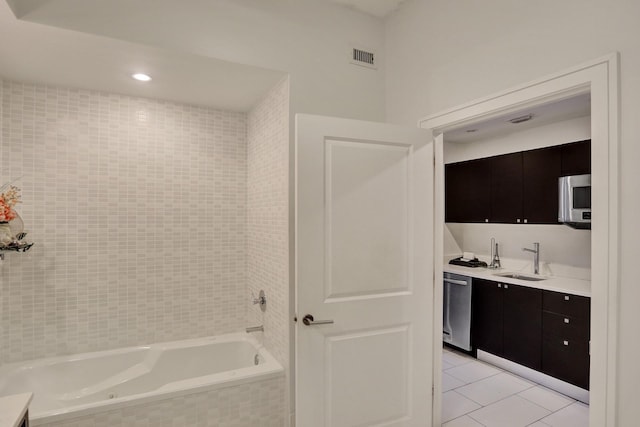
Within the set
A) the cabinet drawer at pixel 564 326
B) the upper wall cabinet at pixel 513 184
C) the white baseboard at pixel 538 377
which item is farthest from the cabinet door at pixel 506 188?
the white baseboard at pixel 538 377

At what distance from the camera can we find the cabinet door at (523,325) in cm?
318

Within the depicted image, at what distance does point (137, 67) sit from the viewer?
83.3 inches

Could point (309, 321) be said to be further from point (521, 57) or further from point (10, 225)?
point (10, 225)

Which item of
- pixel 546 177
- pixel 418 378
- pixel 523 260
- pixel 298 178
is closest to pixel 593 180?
pixel 298 178

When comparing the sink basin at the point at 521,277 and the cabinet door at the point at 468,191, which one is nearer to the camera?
the sink basin at the point at 521,277

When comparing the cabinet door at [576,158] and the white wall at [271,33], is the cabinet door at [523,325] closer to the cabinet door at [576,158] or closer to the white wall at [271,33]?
the cabinet door at [576,158]

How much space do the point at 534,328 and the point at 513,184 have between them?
4.99 ft

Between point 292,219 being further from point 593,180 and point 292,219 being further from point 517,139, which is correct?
point 517,139

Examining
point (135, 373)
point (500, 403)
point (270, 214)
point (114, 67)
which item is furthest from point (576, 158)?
point (135, 373)

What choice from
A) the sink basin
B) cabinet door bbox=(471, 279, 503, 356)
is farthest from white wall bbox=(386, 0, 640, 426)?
the sink basin

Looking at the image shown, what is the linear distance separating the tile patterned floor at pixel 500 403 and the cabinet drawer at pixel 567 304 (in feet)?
2.33

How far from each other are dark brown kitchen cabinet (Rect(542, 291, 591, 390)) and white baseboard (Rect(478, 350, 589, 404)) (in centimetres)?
5

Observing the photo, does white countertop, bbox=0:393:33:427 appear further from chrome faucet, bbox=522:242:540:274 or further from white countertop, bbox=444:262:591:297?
chrome faucet, bbox=522:242:540:274

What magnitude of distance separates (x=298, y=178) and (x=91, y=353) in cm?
208
